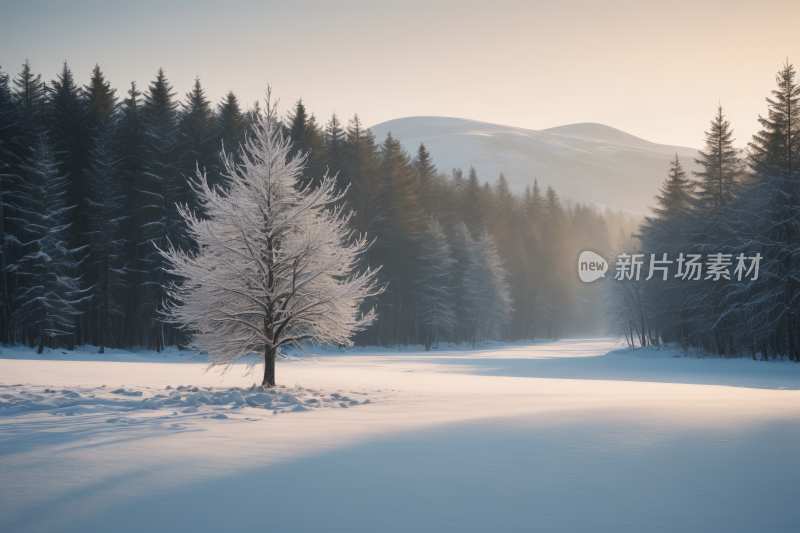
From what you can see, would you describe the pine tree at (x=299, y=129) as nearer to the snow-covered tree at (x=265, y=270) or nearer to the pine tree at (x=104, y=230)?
the pine tree at (x=104, y=230)

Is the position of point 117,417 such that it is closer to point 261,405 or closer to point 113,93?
point 261,405

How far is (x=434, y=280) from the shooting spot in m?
55.3

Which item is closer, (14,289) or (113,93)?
(14,289)

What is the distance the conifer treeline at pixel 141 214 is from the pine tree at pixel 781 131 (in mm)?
26704

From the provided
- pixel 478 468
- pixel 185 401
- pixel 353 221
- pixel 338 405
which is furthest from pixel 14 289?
pixel 478 468

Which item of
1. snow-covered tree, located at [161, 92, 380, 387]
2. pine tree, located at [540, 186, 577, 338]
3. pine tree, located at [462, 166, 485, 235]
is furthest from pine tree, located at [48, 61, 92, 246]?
pine tree, located at [540, 186, 577, 338]

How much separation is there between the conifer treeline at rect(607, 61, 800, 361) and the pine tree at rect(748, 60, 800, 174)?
5 centimetres

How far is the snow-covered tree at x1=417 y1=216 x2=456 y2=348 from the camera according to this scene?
5462 centimetres

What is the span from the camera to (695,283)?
36.2m

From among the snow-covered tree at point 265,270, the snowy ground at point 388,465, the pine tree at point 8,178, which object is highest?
the pine tree at point 8,178

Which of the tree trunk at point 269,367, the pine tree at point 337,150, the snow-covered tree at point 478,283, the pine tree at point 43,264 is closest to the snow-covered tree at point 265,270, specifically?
the tree trunk at point 269,367

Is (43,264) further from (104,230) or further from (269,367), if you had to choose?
(269,367)

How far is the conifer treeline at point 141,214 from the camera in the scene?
35656 millimetres

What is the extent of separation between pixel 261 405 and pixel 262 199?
7006 mm
